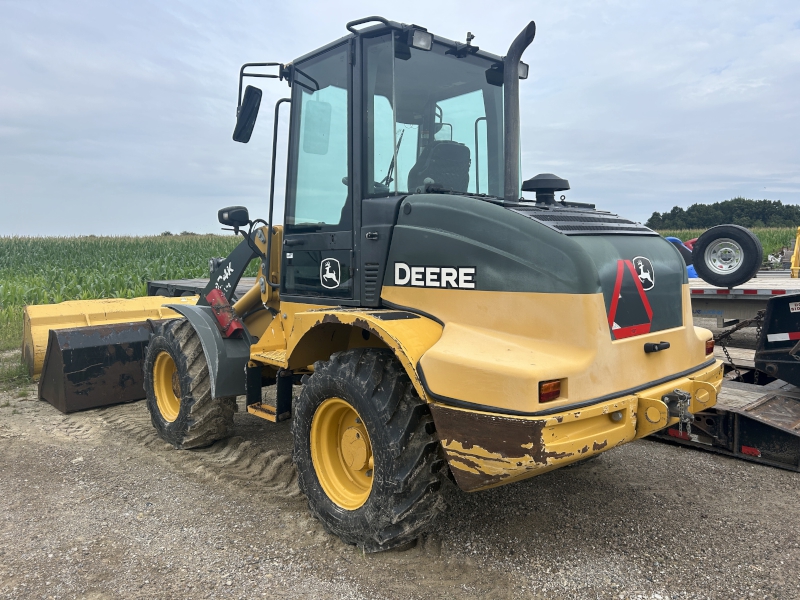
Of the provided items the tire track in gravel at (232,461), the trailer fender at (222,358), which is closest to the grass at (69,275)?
the tire track in gravel at (232,461)

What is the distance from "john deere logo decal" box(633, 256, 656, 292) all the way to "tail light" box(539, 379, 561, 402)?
92cm

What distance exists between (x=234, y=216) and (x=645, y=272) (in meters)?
2.88

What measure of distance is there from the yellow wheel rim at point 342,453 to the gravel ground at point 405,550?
254 millimetres

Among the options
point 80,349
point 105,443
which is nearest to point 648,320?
point 105,443

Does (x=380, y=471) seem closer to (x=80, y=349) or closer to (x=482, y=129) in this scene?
(x=482, y=129)

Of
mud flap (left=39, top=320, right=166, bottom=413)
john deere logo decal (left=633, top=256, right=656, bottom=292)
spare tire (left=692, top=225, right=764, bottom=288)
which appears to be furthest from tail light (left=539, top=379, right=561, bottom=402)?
spare tire (left=692, top=225, right=764, bottom=288)

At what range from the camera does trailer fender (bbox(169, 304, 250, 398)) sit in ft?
14.7

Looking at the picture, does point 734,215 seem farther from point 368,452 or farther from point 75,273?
point 368,452

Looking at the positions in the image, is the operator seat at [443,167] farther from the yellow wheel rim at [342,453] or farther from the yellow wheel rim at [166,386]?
the yellow wheel rim at [166,386]

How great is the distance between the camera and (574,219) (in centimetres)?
339

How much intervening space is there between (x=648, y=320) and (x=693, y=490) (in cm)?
155

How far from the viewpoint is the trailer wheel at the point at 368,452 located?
303 cm

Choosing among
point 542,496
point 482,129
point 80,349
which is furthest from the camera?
point 80,349

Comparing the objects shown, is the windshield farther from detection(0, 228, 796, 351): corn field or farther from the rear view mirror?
detection(0, 228, 796, 351): corn field
